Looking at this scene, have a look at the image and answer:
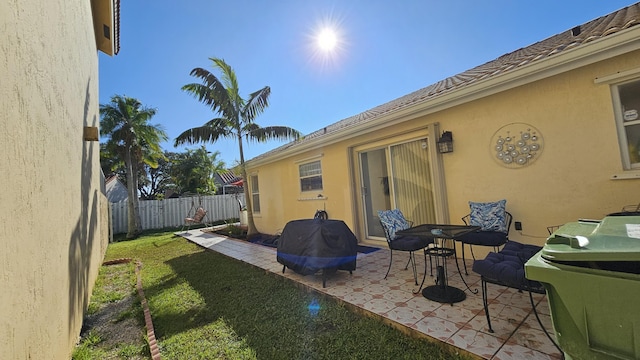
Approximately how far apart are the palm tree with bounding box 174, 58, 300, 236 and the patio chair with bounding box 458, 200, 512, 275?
7.31 m

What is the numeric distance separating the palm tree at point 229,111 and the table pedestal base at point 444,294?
A: 25.8ft

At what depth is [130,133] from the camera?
1346 cm

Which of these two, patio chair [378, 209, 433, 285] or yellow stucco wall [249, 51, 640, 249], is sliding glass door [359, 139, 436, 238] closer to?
yellow stucco wall [249, 51, 640, 249]

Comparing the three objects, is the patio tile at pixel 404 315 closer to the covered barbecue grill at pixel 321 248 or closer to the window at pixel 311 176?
the covered barbecue grill at pixel 321 248

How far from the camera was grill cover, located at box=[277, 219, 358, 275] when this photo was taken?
14.5 feet

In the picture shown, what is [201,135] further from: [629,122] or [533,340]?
[629,122]

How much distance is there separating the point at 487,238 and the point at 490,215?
0.63 metres

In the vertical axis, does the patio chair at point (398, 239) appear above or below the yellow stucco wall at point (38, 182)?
below

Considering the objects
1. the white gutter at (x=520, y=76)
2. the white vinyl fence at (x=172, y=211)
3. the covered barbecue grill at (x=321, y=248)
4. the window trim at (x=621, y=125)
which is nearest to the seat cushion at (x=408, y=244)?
the covered barbecue grill at (x=321, y=248)

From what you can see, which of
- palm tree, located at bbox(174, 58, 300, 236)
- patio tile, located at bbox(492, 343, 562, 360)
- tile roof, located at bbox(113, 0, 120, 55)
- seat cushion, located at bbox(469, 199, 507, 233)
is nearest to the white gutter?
seat cushion, located at bbox(469, 199, 507, 233)

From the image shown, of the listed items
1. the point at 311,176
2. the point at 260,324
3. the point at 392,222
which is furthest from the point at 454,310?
the point at 311,176

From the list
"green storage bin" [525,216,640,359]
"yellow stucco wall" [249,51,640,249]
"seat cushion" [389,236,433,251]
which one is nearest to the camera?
"green storage bin" [525,216,640,359]

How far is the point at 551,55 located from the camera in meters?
3.59

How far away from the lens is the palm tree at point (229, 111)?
9.19 metres
